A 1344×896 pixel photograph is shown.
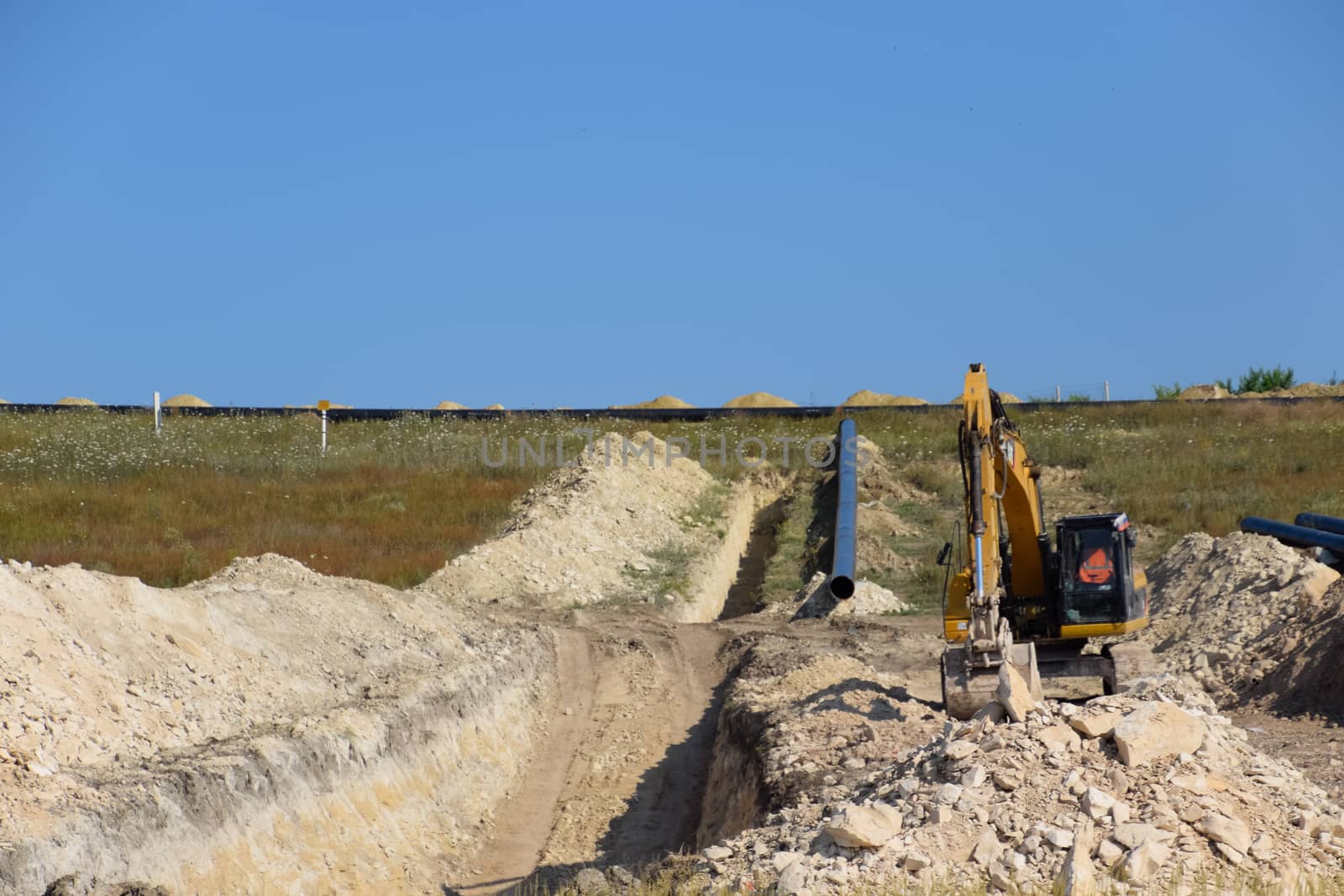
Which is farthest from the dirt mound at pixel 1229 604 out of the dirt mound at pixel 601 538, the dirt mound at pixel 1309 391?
the dirt mound at pixel 1309 391

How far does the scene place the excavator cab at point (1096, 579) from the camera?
1342 cm

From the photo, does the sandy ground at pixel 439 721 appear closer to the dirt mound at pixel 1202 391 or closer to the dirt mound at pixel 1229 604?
the dirt mound at pixel 1229 604

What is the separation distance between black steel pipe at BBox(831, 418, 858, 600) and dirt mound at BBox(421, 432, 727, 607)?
2497 millimetres

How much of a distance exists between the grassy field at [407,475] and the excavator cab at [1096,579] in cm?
977

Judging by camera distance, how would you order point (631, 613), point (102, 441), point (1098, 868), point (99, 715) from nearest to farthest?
point (1098, 868) < point (99, 715) < point (631, 613) < point (102, 441)

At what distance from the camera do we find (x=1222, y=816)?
7.97 metres

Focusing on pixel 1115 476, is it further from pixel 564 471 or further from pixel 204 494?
pixel 204 494

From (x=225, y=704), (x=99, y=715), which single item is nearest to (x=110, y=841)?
(x=99, y=715)

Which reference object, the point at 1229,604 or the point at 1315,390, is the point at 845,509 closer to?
the point at 1229,604

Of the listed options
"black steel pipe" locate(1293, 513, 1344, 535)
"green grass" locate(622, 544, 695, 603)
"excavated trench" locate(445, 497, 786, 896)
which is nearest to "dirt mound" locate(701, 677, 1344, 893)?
"excavated trench" locate(445, 497, 786, 896)

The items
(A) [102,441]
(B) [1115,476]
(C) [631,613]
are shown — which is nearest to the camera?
(C) [631,613]

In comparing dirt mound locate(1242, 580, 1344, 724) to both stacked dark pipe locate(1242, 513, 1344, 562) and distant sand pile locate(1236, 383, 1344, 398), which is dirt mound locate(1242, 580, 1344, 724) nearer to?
stacked dark pipe locate(1242, 513, 1344, 562)

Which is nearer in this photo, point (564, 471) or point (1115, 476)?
point (564, 471)

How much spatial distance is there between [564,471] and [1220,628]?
46.4 feet
